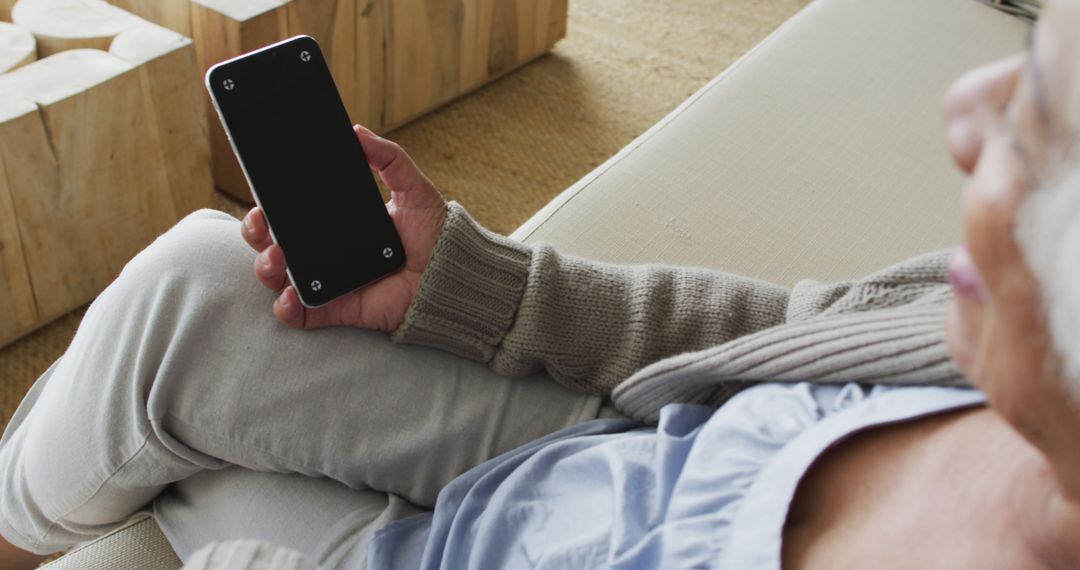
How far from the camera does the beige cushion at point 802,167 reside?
3.00 ft

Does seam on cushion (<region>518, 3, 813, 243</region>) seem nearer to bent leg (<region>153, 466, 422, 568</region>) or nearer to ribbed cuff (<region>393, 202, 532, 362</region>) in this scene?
ribbed cuff (<region>393, 202, 532, 362</region>)

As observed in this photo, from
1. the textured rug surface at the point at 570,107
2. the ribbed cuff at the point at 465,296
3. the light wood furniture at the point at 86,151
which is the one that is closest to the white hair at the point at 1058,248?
the ribbed cuff at the point at 465,296

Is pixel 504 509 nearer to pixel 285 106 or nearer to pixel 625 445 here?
pixel 625 445

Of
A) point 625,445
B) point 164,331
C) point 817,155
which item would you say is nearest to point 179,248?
point 164,331

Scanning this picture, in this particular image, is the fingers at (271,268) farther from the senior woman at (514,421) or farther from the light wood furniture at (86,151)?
the light wood furniture at (86,151)

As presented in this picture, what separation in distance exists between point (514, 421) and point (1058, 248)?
1.42 feet

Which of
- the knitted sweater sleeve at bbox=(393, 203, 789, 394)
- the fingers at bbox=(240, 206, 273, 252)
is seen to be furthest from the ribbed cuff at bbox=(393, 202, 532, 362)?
the fingers at bbox=(240, 206, 273, 252)

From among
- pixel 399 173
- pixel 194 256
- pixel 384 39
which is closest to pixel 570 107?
pixel 384 39

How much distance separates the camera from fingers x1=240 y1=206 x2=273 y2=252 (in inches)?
28.0

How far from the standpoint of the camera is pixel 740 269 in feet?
2.95

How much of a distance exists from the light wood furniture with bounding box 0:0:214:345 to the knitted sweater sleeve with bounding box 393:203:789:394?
22.7 inches

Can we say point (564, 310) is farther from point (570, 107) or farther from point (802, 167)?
point (570, 107)

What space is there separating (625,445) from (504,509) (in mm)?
86

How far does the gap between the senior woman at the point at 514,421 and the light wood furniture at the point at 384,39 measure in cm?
63
